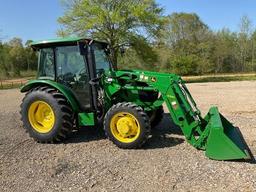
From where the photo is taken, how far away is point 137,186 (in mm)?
4723

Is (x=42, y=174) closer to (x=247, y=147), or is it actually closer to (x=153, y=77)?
(x=153, y=77)

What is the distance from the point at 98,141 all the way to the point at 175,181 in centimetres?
260

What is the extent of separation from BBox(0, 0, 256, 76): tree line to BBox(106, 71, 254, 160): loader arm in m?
19.8

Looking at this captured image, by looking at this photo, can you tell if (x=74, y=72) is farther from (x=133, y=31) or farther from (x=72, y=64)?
(x=133, y=31)

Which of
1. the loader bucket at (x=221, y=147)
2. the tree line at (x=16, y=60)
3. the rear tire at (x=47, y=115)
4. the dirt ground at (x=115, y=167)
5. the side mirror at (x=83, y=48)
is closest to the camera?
the dirt ground at (x=115, y=167)

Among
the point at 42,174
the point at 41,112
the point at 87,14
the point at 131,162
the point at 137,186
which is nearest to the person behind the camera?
the point at 137,186

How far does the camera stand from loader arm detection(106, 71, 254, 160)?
5449 millimetres

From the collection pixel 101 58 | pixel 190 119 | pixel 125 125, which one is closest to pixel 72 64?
pixel 101 58

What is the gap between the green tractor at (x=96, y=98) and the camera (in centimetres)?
629

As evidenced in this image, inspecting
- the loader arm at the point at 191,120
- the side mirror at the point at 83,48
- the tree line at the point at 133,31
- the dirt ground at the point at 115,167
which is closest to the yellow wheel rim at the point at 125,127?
the dirt ground at the point at 115,167

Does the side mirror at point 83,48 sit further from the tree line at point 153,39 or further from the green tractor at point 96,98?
the tree line at point 153,39

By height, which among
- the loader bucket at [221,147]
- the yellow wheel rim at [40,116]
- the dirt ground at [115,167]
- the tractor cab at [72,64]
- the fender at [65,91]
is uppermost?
the tractor cab at [72,64]

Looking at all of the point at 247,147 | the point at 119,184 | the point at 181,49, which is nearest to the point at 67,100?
the point at 119,184

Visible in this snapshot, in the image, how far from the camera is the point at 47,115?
7.19 m
